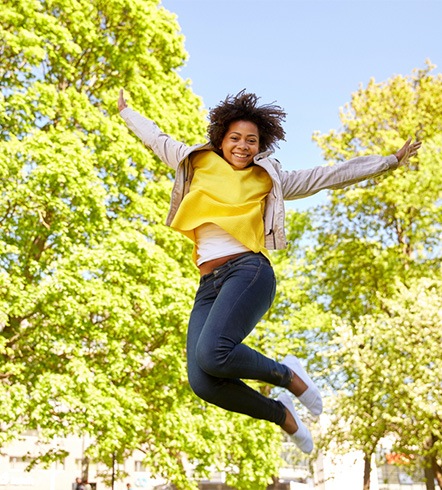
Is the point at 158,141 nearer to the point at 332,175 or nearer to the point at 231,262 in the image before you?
the point at 231,262

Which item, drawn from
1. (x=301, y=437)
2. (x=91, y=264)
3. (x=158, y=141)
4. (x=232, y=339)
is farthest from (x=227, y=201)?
(x=91, y=264)

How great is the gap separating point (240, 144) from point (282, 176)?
35 cm

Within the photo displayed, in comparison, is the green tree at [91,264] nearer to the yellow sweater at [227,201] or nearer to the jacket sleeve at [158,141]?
→ the jacket sleeve at [158,141]

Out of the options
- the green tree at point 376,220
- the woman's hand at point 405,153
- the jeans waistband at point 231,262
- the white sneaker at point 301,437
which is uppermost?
the green tree at point 376,220

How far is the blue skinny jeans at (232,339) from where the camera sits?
3.65m

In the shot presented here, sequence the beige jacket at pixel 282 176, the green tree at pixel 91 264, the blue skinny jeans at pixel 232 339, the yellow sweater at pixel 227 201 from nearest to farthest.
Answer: the blue skinny jeans at pixel 232 339 → the yellow sweater at pixel 227 201 → the beige jacket at pixel 282 176 → the green tree at pixel 91 264

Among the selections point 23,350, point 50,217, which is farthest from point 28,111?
point 23,350

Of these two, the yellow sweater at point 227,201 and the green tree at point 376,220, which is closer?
the yellow sweater at point 227,201

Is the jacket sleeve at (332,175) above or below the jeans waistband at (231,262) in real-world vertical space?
above

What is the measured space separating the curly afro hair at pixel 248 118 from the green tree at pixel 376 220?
16488 mm

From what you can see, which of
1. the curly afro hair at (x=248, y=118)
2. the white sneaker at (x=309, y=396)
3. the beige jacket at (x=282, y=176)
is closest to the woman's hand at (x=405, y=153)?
the beige jacket at (x=282, y=176)

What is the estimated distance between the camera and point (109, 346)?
44.4ft

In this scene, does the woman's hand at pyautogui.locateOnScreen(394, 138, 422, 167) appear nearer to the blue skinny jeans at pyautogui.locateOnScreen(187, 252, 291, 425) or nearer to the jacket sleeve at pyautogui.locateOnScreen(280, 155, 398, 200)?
the jacket sleeve at pyautogui.locateOnScreen(280, 155, 398, 200)

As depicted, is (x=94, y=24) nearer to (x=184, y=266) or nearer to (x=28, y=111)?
(x=28, y=111)
